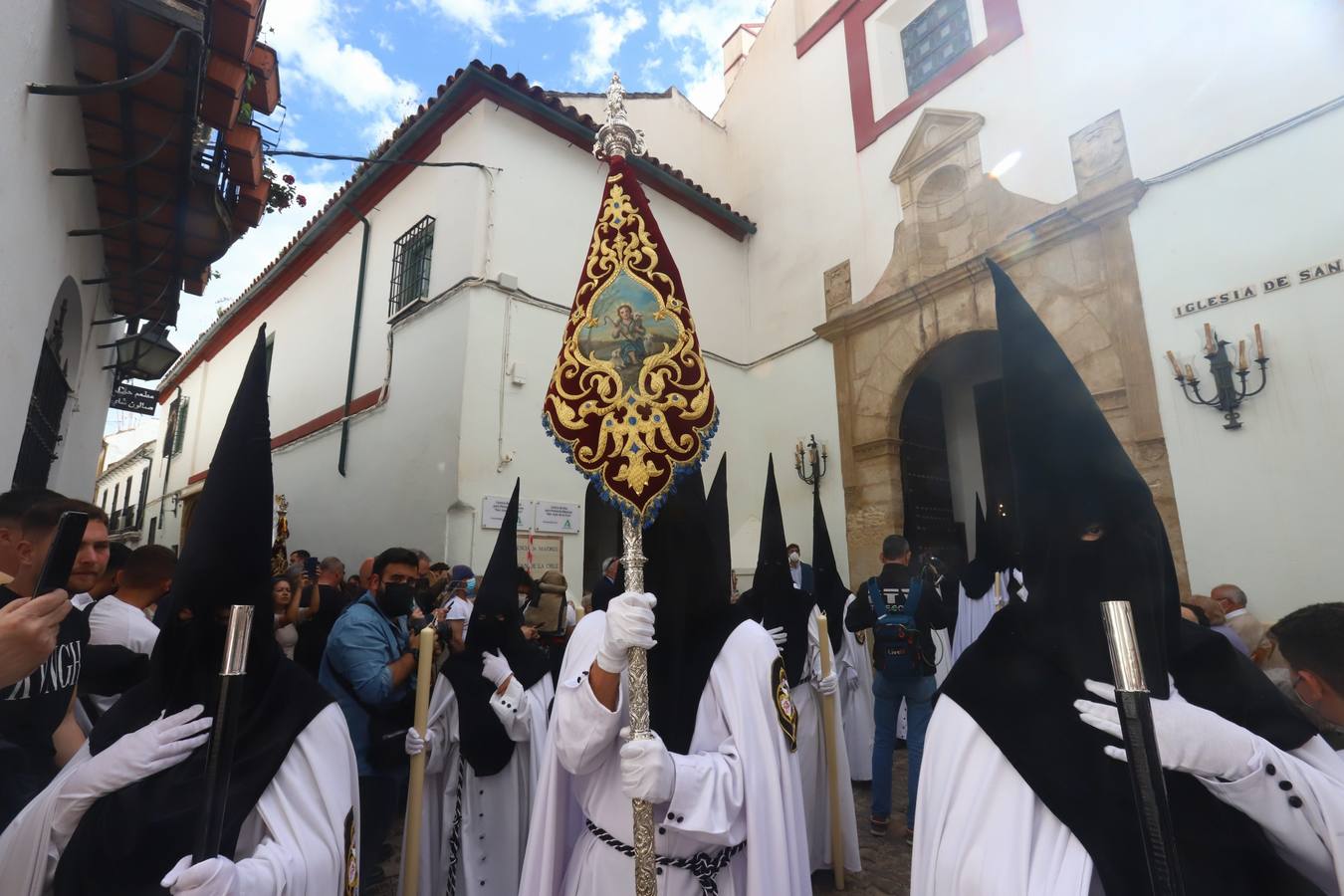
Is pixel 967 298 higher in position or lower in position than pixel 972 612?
higher

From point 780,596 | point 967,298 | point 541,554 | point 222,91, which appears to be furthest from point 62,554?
point 967,298

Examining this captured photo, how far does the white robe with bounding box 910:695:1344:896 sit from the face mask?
3549mm

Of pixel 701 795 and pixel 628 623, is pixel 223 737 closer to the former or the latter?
pixel 628 623

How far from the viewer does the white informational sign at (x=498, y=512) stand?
7.66 metres

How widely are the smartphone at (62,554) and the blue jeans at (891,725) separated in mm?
4666

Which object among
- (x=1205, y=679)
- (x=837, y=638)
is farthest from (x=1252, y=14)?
(x=1205, y=679)

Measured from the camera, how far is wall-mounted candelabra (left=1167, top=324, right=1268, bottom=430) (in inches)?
238

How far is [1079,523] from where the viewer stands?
1.52m

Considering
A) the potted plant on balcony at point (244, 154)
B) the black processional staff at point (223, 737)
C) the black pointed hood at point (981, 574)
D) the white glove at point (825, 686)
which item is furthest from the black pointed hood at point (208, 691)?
the black pointed hood at point (981, 574)

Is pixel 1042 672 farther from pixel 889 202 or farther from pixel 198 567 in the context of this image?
pixel 889 202

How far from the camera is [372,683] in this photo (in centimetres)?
369

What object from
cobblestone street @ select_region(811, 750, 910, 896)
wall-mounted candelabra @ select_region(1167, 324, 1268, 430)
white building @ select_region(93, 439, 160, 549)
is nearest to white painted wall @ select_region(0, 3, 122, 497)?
cobblestone street @ select_region(811, 750, 910, 896)

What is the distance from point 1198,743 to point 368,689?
3620 millimetres

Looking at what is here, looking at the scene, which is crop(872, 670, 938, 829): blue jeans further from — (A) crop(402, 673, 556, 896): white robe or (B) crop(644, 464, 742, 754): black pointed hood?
(B) crop(644, 464, 742, 754): black pointed hood
